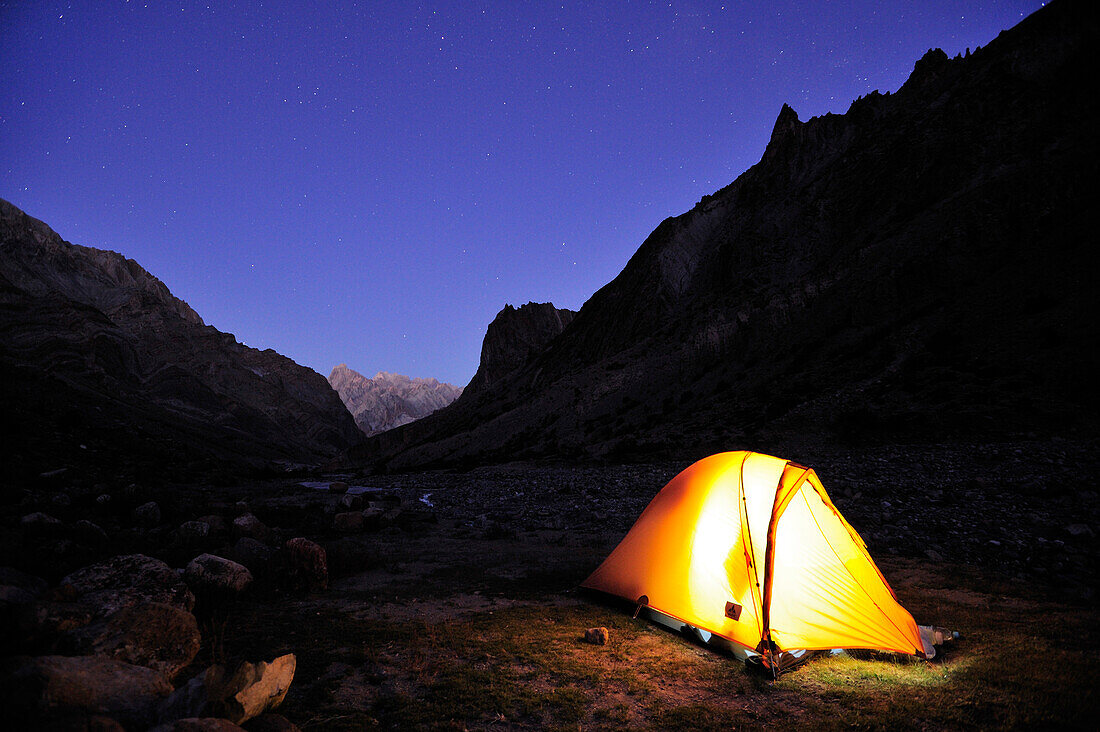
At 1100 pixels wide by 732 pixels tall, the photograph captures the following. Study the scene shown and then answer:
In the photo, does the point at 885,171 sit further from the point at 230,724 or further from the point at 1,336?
the point at 1,336

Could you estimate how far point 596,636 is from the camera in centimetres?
686

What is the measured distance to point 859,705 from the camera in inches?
203

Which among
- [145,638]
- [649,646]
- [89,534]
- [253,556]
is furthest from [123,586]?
[649,646]

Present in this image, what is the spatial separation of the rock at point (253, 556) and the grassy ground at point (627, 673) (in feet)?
4.50

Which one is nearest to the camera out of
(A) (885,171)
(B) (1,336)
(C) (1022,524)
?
(C) (1022,524)

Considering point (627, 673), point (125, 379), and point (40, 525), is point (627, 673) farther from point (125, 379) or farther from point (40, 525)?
point (125, 379)

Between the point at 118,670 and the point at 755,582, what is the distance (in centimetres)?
749

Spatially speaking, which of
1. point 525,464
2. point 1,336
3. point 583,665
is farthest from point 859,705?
point 1,336

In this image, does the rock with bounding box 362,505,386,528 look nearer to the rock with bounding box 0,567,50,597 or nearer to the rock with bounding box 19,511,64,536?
the rock with bounding box 19,511,64,536

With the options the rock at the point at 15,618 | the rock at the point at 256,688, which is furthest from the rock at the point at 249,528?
the rock at the point at 256,688

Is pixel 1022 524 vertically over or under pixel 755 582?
over

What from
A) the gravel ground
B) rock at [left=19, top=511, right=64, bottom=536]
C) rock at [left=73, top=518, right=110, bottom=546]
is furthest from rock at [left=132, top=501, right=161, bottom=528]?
the gravel ground

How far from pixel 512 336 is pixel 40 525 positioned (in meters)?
121

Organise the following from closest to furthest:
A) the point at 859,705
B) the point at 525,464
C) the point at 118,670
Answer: the point at 118,670 < the point at 859,705 < the point at 525,464
